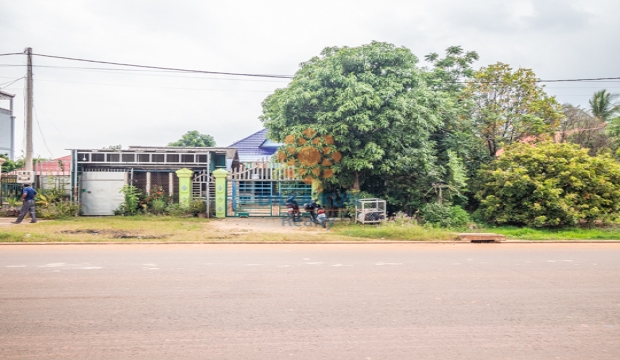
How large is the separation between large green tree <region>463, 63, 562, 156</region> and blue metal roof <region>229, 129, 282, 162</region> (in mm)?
16415

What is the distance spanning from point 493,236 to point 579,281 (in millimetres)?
5333

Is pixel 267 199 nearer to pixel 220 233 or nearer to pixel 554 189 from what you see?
pixel 220 233

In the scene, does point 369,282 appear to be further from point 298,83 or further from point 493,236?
point 298,83

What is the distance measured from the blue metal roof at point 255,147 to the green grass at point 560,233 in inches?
787

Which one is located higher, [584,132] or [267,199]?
[584,132]

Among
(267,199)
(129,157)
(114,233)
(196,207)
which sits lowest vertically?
(114,233)

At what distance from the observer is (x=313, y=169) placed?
14828 millimetres

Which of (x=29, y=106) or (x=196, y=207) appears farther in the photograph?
(x=196, y=207)

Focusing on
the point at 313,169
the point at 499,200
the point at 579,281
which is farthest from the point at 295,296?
the point at 499,200

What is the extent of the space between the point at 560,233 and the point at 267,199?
10814mm

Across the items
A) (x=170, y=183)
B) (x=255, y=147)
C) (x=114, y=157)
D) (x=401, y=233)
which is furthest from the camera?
(x=255, y=147)

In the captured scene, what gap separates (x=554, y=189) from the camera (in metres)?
14.1

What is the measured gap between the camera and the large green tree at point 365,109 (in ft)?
45.7

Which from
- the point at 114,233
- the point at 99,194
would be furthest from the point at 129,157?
the point at 114,233
